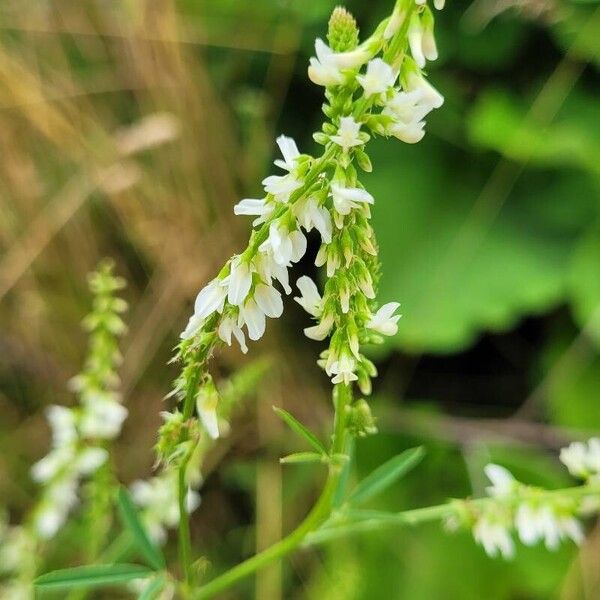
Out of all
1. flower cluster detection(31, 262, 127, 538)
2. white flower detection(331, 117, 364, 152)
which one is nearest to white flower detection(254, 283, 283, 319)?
white flower detection(331, 117, 364, 152)

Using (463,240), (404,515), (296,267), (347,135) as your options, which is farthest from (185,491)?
(463,240)

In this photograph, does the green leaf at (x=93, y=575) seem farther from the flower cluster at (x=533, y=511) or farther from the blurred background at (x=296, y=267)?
the blurred background at (x=296, y=267)

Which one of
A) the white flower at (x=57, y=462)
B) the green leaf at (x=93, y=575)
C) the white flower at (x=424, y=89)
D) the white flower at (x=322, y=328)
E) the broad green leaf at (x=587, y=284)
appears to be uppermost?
the broad green leaf at (x=587, y=284)

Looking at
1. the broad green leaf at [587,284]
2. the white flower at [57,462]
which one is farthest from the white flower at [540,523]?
the broad green leaf at [587,284]

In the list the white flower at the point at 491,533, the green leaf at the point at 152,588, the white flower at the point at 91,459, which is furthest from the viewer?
the white flower at the point at 91,459

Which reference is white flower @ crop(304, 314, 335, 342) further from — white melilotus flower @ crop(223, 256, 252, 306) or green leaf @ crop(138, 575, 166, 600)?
green leaf @ crop(138, 575, 166, 600)

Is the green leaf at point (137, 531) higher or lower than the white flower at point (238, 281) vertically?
lower

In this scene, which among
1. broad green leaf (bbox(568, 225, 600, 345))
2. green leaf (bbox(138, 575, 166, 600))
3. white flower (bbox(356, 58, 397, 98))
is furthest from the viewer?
broad green leaf (bbox(568, 225, 600, 345))

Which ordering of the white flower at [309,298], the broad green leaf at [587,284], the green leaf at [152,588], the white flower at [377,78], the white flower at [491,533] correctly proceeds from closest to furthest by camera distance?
the white flower at [377,78] → the white flower at [309,298] → the green leaf at [152,588] → the white flower at [491,533] → the broad green leaf at [587,284]
